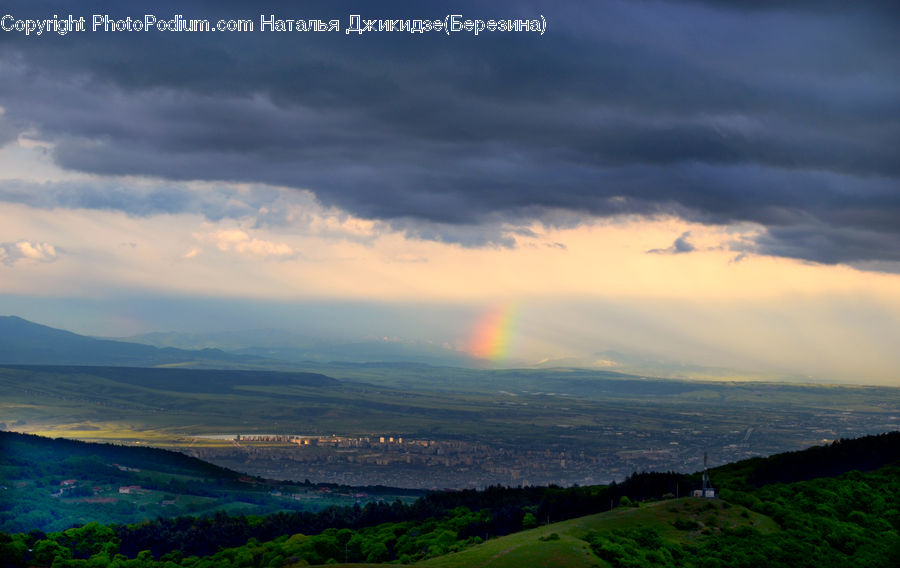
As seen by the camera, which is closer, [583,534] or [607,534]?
[607,534]

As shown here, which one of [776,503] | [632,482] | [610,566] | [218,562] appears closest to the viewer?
[610,566]

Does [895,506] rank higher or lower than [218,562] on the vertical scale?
higher

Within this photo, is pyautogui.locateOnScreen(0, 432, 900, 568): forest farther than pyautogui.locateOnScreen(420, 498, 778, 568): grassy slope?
Yes

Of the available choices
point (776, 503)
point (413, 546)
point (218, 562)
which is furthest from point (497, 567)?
point (218, 562)

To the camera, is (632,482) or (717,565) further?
(632,482)

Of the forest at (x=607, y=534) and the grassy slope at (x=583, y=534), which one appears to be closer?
the grassy slope at (x=583, y=534)

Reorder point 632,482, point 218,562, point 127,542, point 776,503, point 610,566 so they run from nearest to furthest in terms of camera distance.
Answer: point 610,566 < point 776,503 < point 218,562 < point 632,482 < point 127,542

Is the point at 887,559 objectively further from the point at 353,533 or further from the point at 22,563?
the point at 22,563

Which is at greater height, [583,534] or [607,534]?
[607,534]
